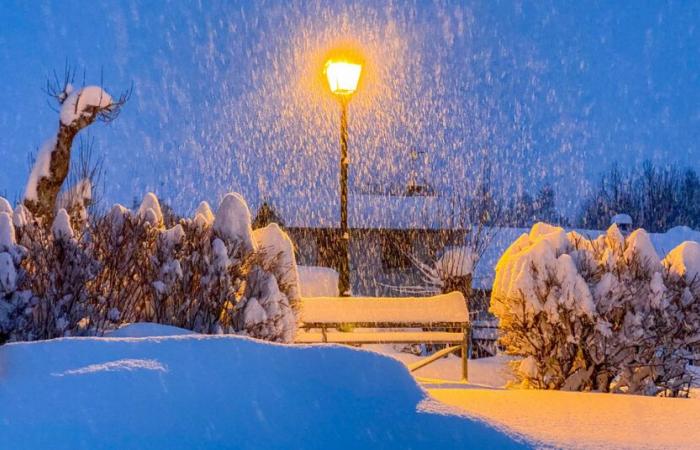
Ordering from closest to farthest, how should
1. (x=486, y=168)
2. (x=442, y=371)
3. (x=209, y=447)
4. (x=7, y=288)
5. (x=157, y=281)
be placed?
(x=209, y=447) → (x=7, y=288) → (x=157, y=281) → (x=442, y=371) → (x=486, y=168)

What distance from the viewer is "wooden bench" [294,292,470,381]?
1062 centimetres

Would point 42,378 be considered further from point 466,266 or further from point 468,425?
point 466,266

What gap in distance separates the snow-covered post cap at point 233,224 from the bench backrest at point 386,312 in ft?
11.2

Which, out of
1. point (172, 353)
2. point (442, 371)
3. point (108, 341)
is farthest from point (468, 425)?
point (442, 371)

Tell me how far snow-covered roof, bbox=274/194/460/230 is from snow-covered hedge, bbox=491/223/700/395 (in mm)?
18305

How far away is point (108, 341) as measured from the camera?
3.86m

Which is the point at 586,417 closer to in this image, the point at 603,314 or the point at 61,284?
the point at 603,314

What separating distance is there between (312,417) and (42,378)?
1.28 metres

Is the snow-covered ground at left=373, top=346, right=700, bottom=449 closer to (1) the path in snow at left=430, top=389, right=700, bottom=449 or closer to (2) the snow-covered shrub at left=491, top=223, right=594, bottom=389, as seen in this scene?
(1) the path in snow at left=430, top=389, right=700, bottom=449

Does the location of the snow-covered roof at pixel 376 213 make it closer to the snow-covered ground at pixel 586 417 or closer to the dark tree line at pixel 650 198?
the snow-covered ground at pixel 586 417

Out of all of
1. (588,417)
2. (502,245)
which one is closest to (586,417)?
(588,417)

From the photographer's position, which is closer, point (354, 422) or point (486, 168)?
point (354, 422)

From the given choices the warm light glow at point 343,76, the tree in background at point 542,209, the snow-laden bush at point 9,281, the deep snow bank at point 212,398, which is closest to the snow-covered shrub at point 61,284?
the snow-laden bush at point 9,281

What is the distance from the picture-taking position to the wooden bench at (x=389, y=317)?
10617 mm
